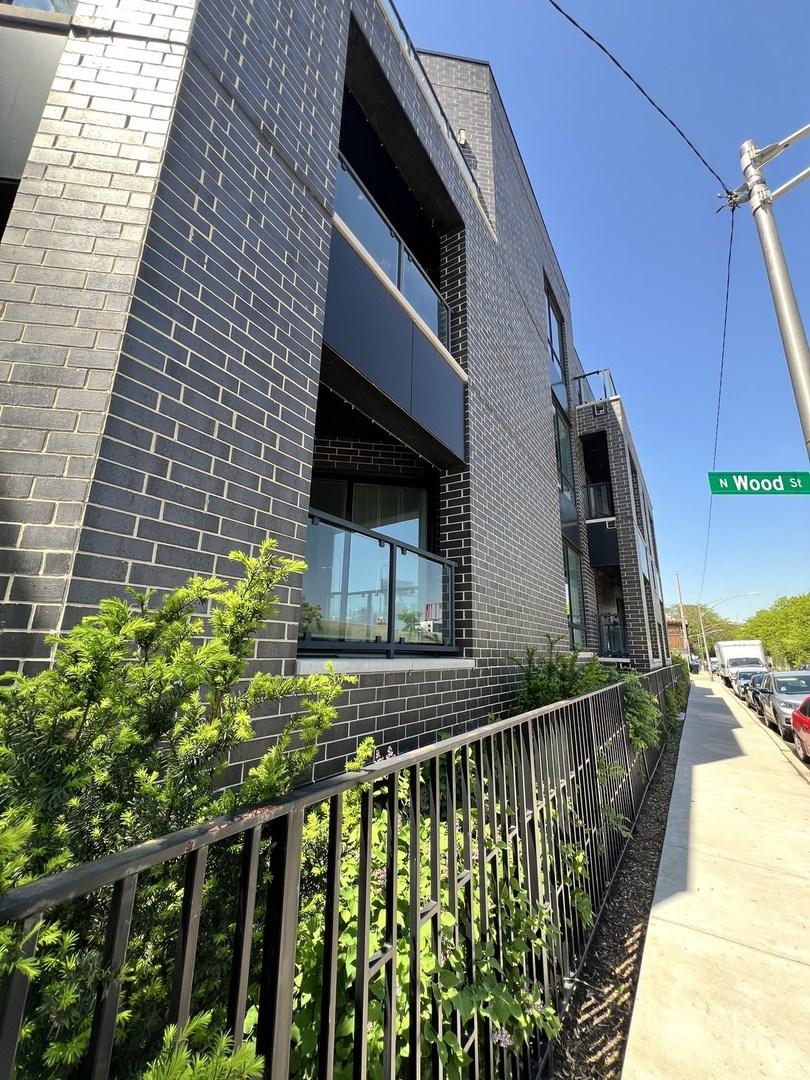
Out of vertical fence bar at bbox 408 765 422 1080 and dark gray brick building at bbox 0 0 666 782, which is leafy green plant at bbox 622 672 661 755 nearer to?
dark gray brick building at bbox 0 0 666 782

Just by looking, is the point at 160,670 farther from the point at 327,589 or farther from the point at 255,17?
the point at 255,17

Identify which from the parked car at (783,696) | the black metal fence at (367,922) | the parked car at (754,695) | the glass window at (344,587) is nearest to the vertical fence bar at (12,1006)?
the black metal fence at (367,922)

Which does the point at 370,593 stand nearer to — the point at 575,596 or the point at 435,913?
the point at 435,913

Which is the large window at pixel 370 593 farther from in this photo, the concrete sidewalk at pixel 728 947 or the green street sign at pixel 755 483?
the green street sign at pixel 755 483

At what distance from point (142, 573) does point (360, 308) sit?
334 centimetres

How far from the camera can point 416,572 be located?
15.2 ft

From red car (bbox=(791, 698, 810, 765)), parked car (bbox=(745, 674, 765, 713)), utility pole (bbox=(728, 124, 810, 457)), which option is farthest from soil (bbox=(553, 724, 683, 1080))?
parked car (bbox=(745, 674, 765, 713))

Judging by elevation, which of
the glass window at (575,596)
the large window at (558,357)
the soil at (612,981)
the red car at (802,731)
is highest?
the large window at (558,357)

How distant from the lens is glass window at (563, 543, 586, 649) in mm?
10417

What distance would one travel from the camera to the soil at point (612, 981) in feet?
7.51

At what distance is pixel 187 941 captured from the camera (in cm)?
82

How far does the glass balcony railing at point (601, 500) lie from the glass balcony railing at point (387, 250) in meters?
10.9

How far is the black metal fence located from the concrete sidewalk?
47cm

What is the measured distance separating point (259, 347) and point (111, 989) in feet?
10.2
